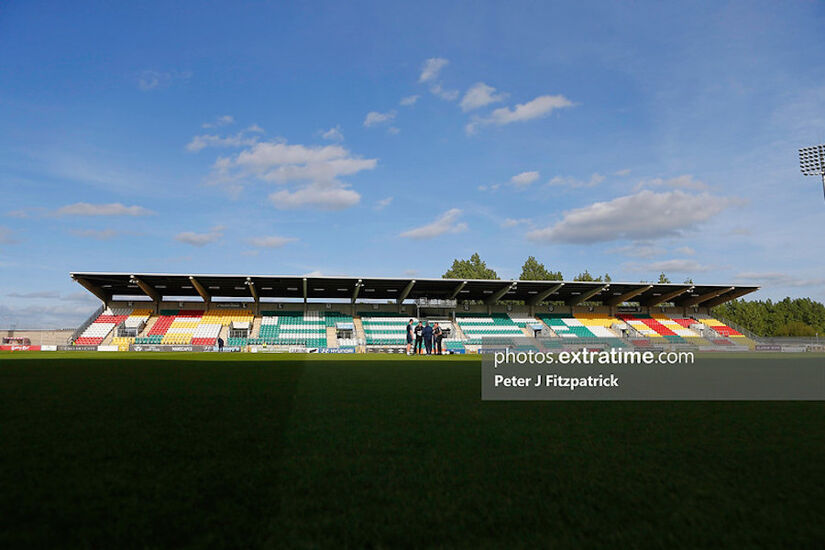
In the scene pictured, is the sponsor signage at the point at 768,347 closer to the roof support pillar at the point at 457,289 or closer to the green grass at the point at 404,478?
the roof support pillar at the point at 457,289

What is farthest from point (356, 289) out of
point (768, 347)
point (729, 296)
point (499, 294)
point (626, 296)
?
point (729, 296)

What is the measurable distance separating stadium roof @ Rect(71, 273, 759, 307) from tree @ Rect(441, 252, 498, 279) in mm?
34128

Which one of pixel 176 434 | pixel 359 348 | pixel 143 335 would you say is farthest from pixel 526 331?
pixel 176 434

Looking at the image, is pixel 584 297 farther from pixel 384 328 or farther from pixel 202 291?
pixel 202 291

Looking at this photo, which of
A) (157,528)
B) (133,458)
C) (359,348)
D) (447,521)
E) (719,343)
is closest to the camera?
(157,528)

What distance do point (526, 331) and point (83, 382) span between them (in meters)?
42.3

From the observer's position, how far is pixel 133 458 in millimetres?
3227

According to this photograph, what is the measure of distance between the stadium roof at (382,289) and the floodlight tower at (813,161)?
13516 mm

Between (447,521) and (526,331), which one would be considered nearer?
(447,521)

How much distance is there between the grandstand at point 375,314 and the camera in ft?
137

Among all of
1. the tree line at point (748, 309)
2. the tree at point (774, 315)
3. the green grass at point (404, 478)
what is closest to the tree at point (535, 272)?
the tree line at point (748, 309)

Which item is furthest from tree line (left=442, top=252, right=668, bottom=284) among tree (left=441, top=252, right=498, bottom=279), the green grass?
the green grass

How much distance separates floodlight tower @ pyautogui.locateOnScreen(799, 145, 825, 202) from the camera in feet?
127

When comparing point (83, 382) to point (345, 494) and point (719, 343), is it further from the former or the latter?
point (719, 343)
